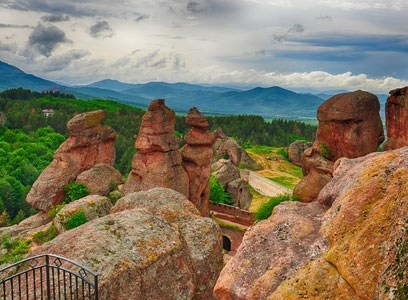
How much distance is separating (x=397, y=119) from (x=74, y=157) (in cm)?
2770

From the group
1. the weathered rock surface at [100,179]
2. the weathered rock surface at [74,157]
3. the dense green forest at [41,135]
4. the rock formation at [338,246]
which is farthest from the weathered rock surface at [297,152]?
the rock formation at [338,246]

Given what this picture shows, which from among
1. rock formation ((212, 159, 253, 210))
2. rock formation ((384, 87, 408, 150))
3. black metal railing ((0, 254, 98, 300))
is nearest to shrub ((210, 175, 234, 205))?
rock formation ((212, 159, 253, 210))

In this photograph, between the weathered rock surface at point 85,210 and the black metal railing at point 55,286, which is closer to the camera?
the black metal railing at point 55,286

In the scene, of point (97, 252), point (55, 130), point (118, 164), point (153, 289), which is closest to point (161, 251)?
point (153, 289)

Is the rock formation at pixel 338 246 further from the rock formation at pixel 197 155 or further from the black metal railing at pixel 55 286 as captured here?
the rock formation at pixel 197 155

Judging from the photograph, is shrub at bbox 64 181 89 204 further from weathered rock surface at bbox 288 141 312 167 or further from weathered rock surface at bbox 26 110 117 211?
weathered rock surface at bbox 288 141 312 167

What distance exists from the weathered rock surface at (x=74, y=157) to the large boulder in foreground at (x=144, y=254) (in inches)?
803

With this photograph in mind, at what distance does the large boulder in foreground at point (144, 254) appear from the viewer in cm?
1321

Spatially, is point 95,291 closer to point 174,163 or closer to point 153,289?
point 153,289

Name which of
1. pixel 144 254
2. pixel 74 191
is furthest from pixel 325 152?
pixel 144 254

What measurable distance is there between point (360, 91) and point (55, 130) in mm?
114544

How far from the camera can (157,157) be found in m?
36.5

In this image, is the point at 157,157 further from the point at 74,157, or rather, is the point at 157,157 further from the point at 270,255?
the point at 270,255

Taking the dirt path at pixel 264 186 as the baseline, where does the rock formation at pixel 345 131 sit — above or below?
above
